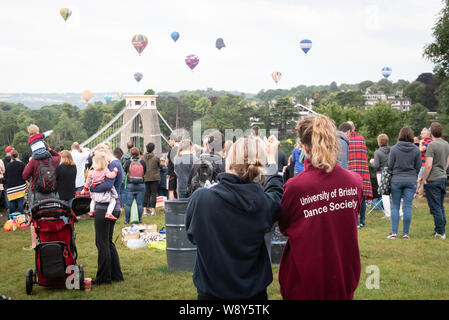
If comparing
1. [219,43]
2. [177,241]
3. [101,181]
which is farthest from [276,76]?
[101,181]

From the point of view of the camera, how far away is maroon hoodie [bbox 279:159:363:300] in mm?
2883

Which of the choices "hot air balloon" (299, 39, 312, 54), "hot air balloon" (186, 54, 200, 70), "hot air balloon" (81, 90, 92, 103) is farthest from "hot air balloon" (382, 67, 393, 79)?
"hot air balloon" (81, 90, 92, 103)

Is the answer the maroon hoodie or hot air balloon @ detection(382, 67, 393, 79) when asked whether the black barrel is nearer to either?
the maroon hoodie

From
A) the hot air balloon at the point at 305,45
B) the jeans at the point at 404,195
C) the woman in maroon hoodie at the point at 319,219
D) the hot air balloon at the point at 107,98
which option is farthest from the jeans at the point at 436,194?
the hot air balloon at the point at 107,98

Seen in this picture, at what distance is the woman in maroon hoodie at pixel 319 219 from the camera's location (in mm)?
2877

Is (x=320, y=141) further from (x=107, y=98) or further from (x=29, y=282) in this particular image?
(x=107, y=98)

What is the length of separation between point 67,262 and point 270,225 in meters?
3.63

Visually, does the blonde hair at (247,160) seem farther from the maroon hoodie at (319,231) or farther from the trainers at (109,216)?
the trainers at (109,216)

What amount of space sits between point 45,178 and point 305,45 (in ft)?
181

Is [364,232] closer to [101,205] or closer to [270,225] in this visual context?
[101,205]

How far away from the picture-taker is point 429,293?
554cm

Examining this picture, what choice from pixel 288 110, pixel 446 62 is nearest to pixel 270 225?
pixel 446 62

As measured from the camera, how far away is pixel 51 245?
225 inches

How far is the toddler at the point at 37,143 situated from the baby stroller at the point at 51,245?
1.79 meters
